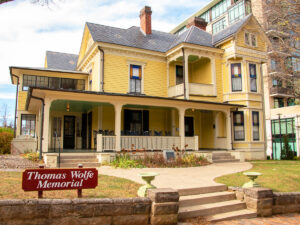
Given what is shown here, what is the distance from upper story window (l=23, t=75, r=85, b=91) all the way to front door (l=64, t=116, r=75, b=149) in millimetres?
2271

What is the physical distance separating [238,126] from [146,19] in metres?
10.1

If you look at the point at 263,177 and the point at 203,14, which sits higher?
the point at 203,14

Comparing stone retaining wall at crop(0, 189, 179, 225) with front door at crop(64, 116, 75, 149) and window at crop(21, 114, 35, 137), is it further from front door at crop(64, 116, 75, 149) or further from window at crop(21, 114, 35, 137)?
window at crop(21, 114, 35, 137)

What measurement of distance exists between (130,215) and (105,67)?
12460 mm

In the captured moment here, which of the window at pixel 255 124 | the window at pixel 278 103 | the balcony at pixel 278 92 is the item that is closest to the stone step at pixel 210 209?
the window at pixel 255 124

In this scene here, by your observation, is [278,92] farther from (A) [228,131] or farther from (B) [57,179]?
(B) [57,179]

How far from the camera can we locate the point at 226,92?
1841 cm

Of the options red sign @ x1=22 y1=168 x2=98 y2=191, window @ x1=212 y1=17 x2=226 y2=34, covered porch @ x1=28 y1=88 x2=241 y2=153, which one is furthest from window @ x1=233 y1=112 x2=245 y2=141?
window @ x1=212 y1=17 x2=226 y2=34

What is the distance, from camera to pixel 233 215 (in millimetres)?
6422

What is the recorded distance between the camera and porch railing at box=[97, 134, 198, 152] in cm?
1317

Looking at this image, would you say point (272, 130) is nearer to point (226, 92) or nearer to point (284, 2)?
point (226, 92)

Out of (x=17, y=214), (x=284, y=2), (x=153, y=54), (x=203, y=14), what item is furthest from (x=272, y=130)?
(x=17, y=214)

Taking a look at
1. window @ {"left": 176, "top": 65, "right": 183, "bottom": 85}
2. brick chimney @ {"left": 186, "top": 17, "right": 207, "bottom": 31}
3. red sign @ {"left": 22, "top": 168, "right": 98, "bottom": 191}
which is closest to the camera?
red sign @ {"left": 22, "top": 168, "right": 98, "bottom": 191}

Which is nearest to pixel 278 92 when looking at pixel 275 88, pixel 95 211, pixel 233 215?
pixel 275 88
